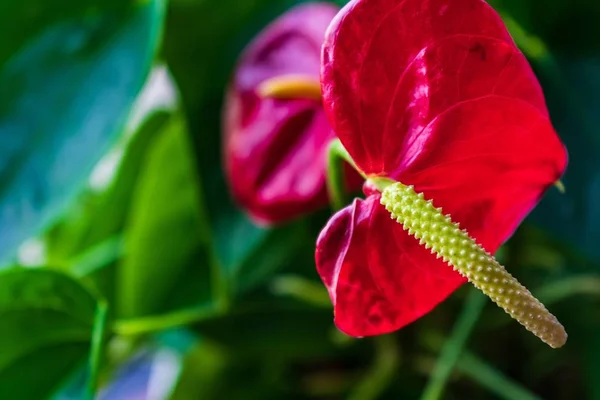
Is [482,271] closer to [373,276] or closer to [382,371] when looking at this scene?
[373,276]

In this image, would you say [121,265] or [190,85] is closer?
[190,85]

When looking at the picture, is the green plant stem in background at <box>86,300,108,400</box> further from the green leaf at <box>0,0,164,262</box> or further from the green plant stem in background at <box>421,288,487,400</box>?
the green plant stem in background at <box>421,288,487,400</box>

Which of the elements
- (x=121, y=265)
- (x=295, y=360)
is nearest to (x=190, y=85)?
(x=121, y=265)

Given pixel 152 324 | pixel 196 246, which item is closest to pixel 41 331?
pixel 152 324

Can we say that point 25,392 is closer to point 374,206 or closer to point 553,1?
point 374,206

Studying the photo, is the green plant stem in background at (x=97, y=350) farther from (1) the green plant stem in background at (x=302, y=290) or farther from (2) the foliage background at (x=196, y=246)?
(1) the green plant stem in background at (x=302, y=290)

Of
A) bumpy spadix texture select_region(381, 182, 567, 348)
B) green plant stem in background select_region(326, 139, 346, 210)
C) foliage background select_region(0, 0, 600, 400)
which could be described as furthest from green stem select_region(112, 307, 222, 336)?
bumpy spadix texture select_region(381, 182, 567, 348)

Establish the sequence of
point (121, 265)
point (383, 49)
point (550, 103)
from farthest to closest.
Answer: point (121, 265)
point (550, 103)
point (383, 49)
